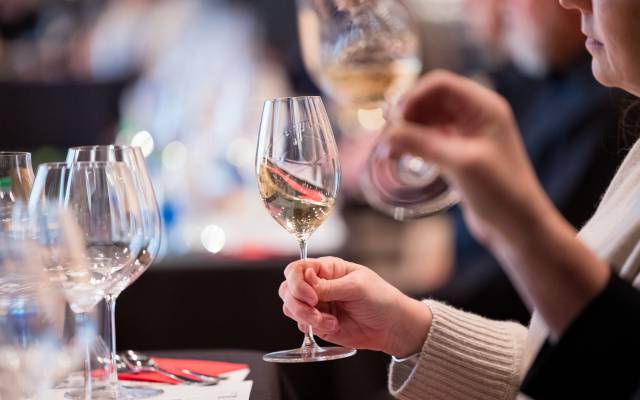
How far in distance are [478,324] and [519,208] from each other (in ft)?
2.21

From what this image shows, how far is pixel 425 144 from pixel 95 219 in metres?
0.49

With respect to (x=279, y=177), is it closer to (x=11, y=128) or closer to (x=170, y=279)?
(x=170, y=279)

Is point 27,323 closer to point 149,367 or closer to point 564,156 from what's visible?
point 149,367

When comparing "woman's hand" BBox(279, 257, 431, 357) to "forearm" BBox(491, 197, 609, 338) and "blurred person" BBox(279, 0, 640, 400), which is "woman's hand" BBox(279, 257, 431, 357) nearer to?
"blurred person" BBox(279, 0, 640, 400)

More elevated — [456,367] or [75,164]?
[75,164]

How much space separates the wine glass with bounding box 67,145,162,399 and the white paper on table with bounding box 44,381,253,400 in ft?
0.06

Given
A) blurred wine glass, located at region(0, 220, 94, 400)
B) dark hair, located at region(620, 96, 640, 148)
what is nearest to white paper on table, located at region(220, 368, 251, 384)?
blurred wine glass, located at region(0, 220, 94, 400)

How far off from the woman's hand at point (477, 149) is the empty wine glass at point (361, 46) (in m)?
1.08

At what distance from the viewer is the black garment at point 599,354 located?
0.86 m

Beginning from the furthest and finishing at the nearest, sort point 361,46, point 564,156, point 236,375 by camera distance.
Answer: point 564,156
point 361,46
point 236,375

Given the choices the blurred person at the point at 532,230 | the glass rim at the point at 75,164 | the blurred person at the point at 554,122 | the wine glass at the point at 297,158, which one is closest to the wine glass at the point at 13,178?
the glass rim at the point at 75,164

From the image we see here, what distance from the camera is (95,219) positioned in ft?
3.78

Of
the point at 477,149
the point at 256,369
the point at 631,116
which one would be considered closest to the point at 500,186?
the point at 477,149

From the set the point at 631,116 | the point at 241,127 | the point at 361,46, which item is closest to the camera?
the point at 631,116
